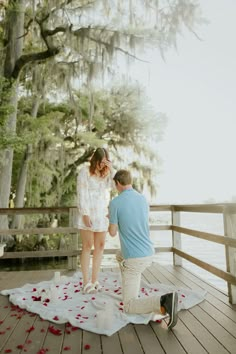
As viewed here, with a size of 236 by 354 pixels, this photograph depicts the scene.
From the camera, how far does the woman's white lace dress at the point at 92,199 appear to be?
3.79 metres

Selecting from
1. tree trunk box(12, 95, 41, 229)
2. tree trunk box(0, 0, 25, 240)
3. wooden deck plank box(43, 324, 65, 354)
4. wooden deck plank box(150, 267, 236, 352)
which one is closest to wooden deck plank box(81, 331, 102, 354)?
wooden deck plank box(43, 324, 65, 354)

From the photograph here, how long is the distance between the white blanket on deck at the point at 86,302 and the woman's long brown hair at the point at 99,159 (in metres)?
1.32

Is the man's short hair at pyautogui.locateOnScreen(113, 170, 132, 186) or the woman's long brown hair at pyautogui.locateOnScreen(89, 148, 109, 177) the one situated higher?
the woman's long brown hair at pyautogui.locateOnScreen(89, 148, 109, 177)

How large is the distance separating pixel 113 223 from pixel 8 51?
891 centimetres

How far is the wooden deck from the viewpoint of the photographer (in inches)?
90.9

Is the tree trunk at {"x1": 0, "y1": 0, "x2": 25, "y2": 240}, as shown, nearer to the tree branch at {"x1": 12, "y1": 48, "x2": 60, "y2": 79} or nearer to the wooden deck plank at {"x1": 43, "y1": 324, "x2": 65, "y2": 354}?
the tree branch at {"x1": 12, "y1": 48, "x2": 60, "y2": 79}

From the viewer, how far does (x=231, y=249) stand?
3.43 meters

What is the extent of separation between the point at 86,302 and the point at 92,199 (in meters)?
1.09

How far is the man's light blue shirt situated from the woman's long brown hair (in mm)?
1013

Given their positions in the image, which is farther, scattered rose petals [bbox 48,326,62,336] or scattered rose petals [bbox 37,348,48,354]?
scattered rose petals [bbox 48,326,62,336]

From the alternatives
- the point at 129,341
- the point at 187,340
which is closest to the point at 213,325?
the point at 187,340

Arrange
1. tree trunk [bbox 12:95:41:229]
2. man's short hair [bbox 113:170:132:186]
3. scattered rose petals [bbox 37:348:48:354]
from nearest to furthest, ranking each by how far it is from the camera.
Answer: scattered rose petals [bbox 37:348:48:354] → man's short hair [bbox 113:170:132:186] → tree trunk [bbox 12:95:41:229]

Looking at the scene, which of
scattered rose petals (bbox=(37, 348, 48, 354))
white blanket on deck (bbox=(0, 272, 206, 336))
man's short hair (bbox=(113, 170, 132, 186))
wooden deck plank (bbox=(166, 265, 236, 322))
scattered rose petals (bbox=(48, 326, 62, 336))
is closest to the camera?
scattered rose petals (bbox=(37, 348, 48, 354))

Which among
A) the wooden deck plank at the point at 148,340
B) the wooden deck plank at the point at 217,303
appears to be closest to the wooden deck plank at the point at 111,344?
the wooden deck plank at the point at 148,340
